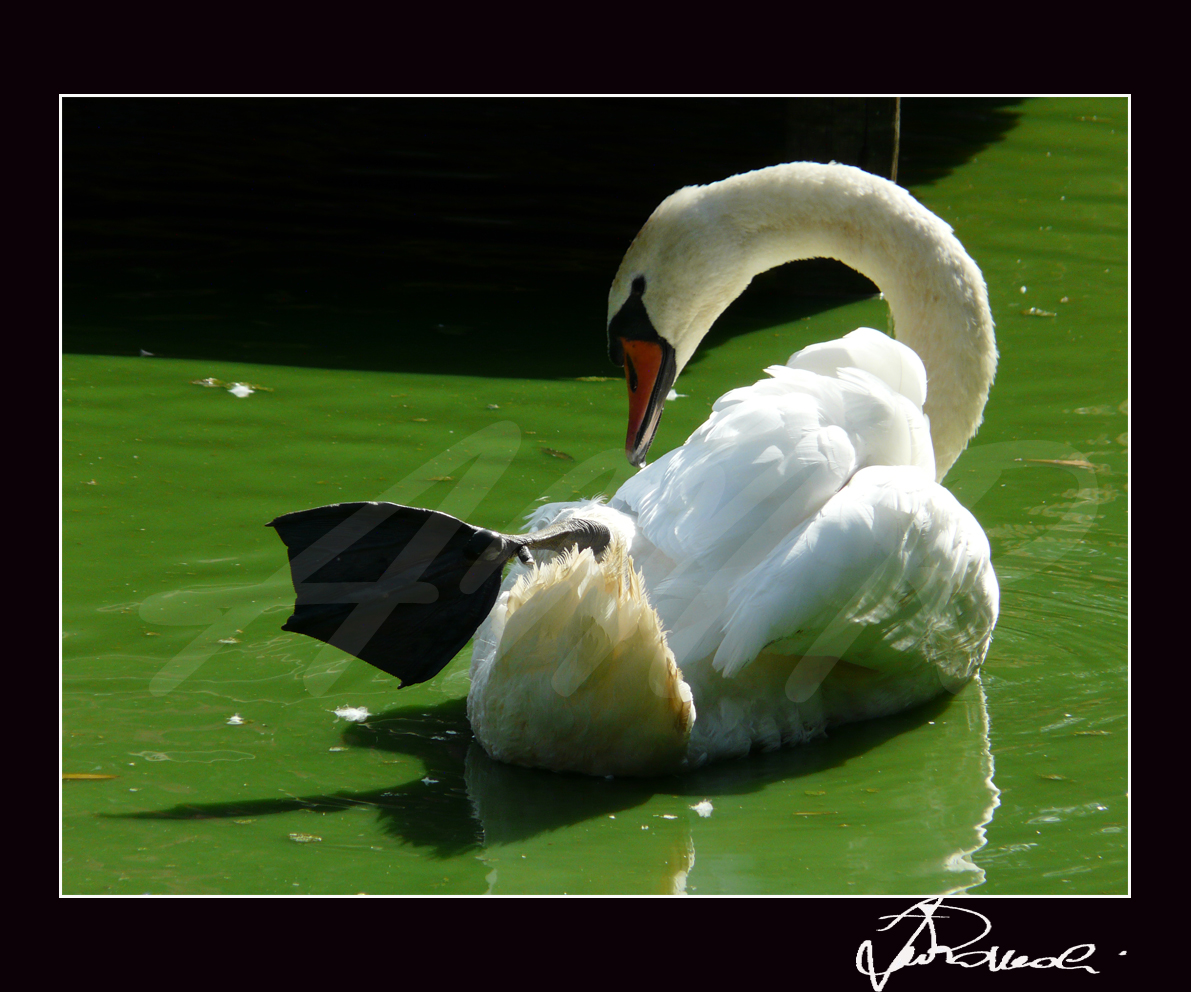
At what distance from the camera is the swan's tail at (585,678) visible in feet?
9.44

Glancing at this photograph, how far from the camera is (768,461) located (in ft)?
10.3

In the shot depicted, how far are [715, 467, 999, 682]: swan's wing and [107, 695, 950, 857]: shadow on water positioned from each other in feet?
0.97

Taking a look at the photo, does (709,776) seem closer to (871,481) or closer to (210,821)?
(871,481)

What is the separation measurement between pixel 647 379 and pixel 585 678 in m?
1.56

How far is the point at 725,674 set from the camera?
2.99 metres

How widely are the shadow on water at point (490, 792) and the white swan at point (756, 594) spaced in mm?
→ 47

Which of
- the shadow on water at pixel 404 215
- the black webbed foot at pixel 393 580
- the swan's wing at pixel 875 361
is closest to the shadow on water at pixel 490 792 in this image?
the black webbed foot at pixel 393 580

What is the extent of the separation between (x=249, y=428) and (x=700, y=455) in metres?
3.01

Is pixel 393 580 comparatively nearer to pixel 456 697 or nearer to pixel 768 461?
pixel 456 697

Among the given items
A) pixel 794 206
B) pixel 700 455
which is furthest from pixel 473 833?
pixel 794 206

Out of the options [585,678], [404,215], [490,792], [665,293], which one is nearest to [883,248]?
[665,293]

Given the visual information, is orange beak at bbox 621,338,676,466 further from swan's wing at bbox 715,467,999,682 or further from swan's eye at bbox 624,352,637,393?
swan's wing at bbox 715,467,999,682

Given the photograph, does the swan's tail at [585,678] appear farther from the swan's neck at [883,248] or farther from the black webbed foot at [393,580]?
the swan's neck at [883,248]

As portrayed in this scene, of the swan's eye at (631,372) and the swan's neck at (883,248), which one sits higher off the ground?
the swan's neck at (883,248)
